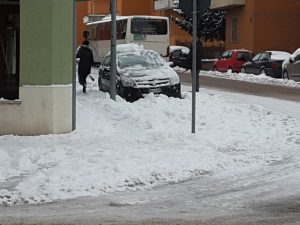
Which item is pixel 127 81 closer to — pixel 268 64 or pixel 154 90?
pixel 154 90

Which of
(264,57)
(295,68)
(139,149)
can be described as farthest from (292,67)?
(139,149)

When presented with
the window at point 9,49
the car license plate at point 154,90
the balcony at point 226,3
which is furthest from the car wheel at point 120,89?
the balcony at point 226,3

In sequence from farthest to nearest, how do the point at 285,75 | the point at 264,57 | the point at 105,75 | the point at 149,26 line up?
the point at 149,26
the point at 264,57
the point at 285,75
the point at 105,75

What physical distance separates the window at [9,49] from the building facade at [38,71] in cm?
2

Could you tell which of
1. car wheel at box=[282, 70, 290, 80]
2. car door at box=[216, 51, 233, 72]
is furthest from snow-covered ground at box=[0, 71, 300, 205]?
car door at box=[216, 51, 233, 72]

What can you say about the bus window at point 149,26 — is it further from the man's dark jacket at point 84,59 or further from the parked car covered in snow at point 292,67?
the man's dark jacket at point 84,59

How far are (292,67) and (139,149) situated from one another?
63.8ft

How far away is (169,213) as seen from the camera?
7.25m

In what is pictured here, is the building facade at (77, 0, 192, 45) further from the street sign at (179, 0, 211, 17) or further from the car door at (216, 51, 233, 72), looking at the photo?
the street sign at (179, 0, 211, 17)

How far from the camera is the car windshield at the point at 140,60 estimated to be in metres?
19.2

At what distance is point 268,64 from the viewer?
32.5 m

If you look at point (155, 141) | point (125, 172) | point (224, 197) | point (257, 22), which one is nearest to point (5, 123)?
point (155, 141)

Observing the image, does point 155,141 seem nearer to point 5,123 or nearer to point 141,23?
point 5,123

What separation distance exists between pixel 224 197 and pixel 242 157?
263cm
